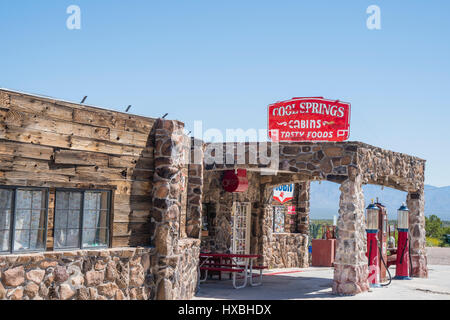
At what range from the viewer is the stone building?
9.41 meters

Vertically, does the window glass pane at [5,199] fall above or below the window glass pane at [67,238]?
above

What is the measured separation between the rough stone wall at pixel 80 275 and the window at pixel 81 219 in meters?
0.28

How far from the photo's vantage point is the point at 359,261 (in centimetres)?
1444

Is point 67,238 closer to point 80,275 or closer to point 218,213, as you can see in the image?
point 80,275

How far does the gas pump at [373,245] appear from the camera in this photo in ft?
51.0

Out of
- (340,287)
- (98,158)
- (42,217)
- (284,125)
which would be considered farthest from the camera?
(284,125)

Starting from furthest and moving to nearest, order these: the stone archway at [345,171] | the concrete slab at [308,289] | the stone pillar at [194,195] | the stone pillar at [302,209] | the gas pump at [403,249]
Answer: the stone pillar at [302,209] → the gas pump at [403,249] → the stone archway at [345,171] → the stone pillar at [194,195] → the concrete slab at [308,289]

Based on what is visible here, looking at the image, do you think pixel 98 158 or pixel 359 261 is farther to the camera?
pixel 359 261

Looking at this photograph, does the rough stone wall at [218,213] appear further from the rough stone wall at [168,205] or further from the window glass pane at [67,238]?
the window glass pane at [67,238]

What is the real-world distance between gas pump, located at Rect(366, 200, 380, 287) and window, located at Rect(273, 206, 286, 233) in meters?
6.12

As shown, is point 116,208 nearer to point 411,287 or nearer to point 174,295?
point 174,295

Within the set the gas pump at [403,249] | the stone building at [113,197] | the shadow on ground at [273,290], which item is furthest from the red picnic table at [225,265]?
the gas pump at [403,249]
